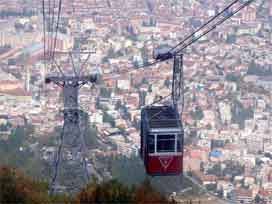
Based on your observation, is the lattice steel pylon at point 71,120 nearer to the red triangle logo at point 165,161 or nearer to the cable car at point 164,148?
the cable car at point 164,148

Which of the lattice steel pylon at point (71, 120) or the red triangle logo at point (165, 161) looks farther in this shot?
the lattice steel pylon at point (71, 120)

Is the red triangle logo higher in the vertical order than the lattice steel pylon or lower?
lower

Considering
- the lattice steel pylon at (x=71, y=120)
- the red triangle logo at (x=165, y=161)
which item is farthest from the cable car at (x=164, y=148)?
the lattice steel pylon at (x=71, y=120)

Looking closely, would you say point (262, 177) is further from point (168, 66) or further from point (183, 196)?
point (168, 66)

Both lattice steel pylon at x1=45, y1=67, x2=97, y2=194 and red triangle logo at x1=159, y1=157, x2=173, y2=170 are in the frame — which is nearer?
red triangle logo at x1=159, y1=157, x2=173, y2=170

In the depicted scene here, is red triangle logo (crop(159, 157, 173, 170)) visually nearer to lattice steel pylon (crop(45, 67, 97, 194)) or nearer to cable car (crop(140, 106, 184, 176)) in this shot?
cable car (crop(140, 106, 184, 176))

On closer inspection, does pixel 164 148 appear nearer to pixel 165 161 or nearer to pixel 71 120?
pixel 165 161

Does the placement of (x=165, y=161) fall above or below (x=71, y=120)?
below

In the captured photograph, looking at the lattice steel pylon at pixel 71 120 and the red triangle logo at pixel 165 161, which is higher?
the lattice steel pylon at pixel 71 120

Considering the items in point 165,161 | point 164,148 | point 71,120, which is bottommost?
A: point 165,161

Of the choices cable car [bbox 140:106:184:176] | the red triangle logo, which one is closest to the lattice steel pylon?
cable car [bbox 140:106:184:176]

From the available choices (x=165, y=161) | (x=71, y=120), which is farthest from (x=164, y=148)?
(x=71, y=120)
